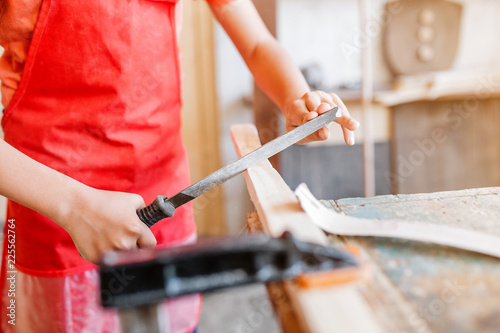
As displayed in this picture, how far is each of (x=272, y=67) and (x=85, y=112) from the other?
41 cm

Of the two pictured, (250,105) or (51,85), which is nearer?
(51,85)

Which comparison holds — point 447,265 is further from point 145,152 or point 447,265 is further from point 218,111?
point 218,111

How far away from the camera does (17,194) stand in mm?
630

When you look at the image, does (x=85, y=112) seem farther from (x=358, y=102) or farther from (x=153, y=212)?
(x=358, y=102)

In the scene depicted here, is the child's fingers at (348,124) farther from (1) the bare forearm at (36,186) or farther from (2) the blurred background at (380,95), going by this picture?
(2) the blurred background at (380,95)

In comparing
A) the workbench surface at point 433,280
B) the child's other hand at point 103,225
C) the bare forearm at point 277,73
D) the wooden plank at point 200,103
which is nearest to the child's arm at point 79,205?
the child's other hand at point 103,225

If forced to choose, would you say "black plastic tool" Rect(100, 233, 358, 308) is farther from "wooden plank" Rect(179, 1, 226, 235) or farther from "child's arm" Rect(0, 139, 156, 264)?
"wooden plank" Rect(179, 1, 226, 235)

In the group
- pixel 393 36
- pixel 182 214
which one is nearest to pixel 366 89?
pixel 393 36

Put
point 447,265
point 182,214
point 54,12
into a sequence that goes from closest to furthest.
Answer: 1. point 447,265
2. point 54,12
3. point 182,214

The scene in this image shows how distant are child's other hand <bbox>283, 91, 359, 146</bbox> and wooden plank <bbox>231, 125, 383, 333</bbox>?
0.36 feet

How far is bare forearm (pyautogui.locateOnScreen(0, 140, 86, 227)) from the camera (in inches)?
24.4

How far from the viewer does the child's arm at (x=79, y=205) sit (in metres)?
0.59

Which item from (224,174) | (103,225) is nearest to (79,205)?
(103,225)

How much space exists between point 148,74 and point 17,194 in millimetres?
Answer: 376
